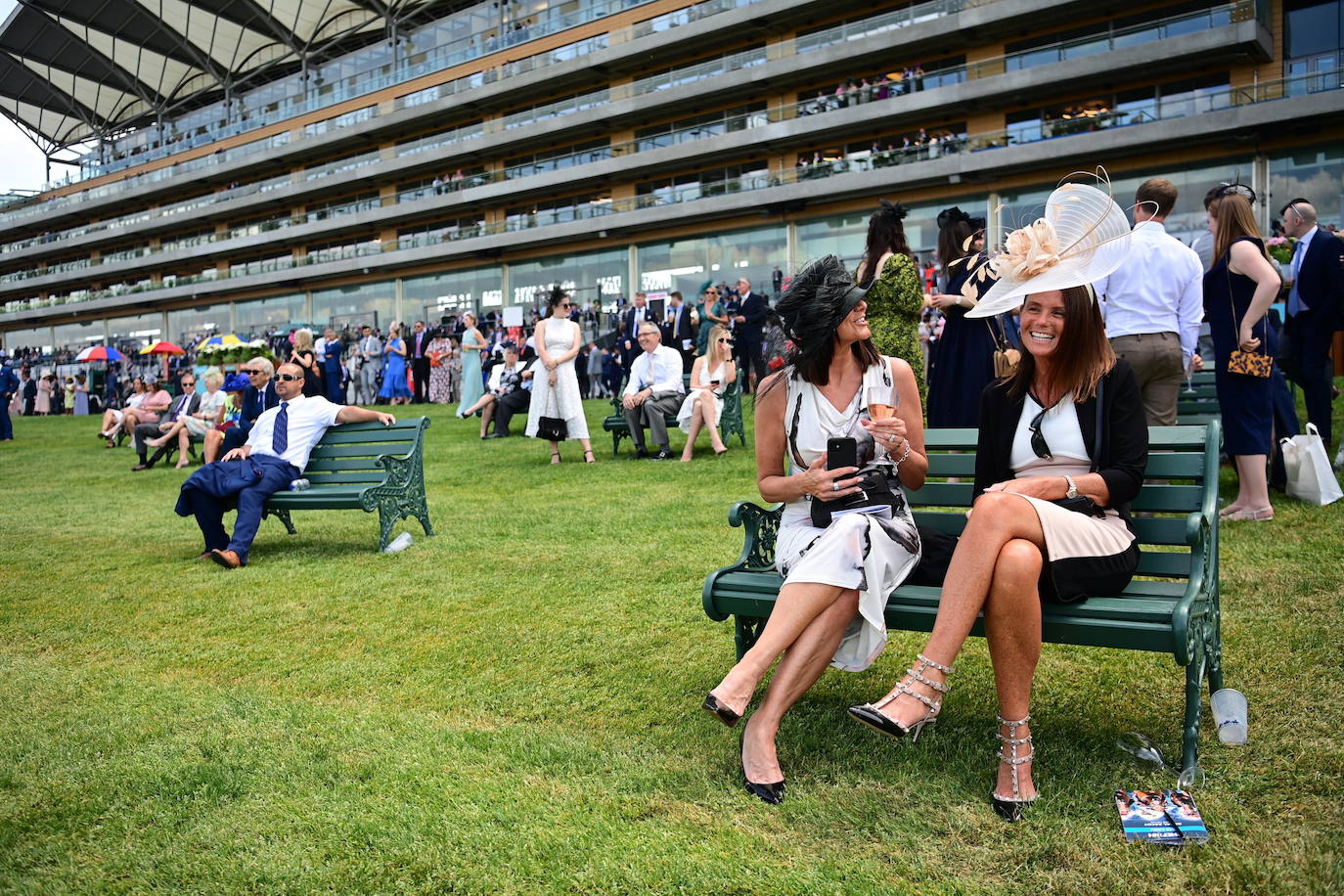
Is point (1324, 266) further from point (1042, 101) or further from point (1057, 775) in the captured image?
point (1042, 101)

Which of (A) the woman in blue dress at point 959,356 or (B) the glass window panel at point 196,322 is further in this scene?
(B) the glass window panel at point 196,322

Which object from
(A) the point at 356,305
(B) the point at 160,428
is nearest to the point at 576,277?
(A) the point at 356,305

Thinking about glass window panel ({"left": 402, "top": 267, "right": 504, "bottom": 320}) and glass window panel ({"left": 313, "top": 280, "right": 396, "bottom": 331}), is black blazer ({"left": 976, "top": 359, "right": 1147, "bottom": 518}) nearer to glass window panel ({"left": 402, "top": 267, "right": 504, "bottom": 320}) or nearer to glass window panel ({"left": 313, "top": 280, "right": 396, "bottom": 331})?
glass window panel ({"left": 402, "top": 267, "right": 504, "bottom": 320})

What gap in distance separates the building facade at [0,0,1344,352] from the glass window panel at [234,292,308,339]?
0.16 m

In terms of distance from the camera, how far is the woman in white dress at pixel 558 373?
11530 millimetres

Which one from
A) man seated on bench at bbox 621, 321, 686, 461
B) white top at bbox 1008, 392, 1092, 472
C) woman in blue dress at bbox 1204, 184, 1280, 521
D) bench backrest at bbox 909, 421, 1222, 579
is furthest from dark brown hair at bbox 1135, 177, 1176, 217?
man seated on bench at bbox 621, 321, 686, 461

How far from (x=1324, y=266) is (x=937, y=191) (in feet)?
81.1

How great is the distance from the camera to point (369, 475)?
7.89m

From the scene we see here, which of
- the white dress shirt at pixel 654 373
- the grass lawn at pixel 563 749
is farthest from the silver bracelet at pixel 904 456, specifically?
the white dress shirt at pixel 654 373

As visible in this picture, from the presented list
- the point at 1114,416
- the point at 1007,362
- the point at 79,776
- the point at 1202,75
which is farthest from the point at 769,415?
the point at 1202,75

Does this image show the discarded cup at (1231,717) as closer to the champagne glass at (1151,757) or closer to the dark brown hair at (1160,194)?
the champagne glass at (1151,757)

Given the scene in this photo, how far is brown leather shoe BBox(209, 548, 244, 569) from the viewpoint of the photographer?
698cm

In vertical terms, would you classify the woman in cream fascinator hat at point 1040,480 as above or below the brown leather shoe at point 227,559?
above

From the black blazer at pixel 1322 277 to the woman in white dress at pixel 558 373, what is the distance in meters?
6.97
